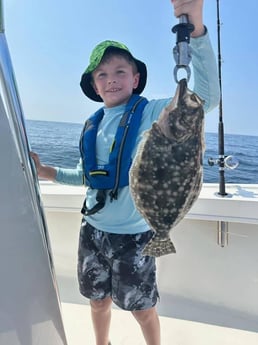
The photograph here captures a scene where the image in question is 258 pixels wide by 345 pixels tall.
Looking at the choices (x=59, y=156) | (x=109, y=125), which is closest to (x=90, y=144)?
(x=109, y=125)

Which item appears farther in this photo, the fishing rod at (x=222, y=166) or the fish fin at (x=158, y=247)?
the fishing rod at (x=222, y=166)

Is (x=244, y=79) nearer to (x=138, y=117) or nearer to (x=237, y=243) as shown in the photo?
(x=237, y=243)

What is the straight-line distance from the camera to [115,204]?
123cm

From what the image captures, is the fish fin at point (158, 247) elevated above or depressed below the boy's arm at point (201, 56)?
below

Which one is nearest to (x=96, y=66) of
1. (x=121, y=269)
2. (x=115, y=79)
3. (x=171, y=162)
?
(x=115, y=79)

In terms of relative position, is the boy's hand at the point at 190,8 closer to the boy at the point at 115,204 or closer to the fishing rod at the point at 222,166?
the boy at the point at 115,204

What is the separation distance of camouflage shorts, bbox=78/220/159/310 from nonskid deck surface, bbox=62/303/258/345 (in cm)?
64

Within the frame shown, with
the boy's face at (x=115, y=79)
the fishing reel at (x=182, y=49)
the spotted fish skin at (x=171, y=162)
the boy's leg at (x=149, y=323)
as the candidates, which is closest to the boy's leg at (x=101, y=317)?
the boy's leg at (x=149, y=323)

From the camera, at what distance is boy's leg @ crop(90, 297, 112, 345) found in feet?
4.42

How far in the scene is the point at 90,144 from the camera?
1.27m

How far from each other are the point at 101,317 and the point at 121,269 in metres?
0.31

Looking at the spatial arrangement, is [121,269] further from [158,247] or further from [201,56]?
[201,56]

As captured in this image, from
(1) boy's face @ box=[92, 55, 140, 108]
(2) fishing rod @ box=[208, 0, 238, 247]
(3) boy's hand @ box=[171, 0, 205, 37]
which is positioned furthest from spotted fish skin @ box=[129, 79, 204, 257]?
(2) fishing rod @ box=[208, 0, 238, 247]

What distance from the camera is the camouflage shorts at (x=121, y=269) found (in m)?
1.21
